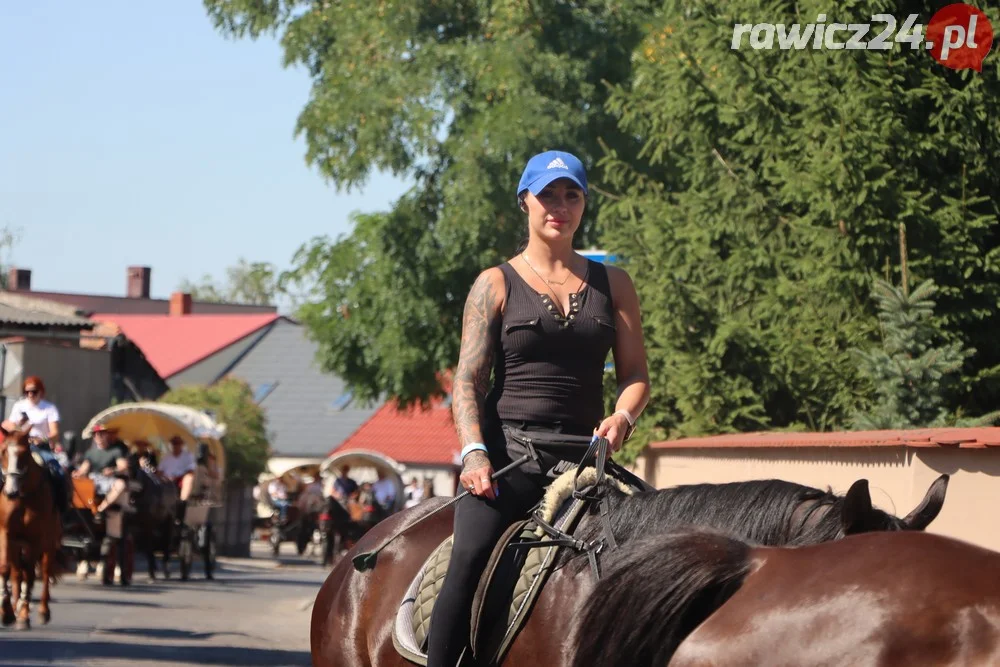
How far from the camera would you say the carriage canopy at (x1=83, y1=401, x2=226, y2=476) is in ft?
105

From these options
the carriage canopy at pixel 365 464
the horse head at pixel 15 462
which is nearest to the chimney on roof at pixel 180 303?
the carriage canopy at pixel 365 464

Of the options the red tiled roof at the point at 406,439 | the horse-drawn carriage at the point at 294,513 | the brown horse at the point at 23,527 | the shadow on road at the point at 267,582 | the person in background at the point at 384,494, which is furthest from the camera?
the red tiled roof at the point at 406,439

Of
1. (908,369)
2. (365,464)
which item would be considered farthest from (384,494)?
(908,369)

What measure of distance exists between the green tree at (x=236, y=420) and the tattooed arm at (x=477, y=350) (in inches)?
1538

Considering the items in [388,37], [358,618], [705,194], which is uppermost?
[388,37]

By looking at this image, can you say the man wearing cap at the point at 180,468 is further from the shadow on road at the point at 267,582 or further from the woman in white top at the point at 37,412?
the woman in white top at the point at 37,412

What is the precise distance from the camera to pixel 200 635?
15.0 metres

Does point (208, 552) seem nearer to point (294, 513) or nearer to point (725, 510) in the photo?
point (294, 513)

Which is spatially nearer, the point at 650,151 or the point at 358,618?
the point at 358,618

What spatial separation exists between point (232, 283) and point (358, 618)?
138553mm

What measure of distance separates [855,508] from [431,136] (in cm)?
2741

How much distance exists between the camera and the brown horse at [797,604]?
9.30 feet

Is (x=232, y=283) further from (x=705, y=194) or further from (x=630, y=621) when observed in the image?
(x=630, y=621)

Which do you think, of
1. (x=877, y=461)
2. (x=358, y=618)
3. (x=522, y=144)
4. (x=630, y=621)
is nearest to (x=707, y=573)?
(x=630, y=621)
